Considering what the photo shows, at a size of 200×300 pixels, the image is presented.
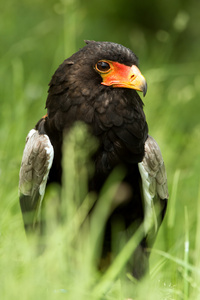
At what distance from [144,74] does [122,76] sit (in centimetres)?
194

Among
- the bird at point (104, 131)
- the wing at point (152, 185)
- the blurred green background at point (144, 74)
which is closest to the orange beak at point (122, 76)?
the bird at point (104, 131)

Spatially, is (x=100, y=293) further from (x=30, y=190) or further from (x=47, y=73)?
(x=47, y=73)

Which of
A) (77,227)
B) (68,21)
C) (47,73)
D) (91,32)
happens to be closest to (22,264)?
(77,227)

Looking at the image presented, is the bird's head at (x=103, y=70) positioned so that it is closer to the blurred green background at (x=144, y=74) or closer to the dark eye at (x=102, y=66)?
the dark eye at (x=102, y=66)

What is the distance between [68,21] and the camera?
469cm

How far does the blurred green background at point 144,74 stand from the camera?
13.2 ft

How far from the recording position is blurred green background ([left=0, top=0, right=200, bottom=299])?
403 centimetres

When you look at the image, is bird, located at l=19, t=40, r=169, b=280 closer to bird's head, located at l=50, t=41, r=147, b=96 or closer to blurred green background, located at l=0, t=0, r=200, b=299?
bird's head, located at l=50, t=41, r=147, b=96

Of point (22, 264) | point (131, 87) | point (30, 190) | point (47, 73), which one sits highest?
point (131, 87)

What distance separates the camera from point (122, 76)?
3541 mm

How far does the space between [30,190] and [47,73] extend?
3.70m

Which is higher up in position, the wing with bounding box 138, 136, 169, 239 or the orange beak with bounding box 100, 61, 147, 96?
the orange beak with bounding box 100, 61, 147, 96

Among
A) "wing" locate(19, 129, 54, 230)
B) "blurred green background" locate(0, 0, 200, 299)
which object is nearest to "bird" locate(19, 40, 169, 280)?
"wing" locate(19, 129, 54, 230)

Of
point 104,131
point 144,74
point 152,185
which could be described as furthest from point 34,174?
point 144,74
